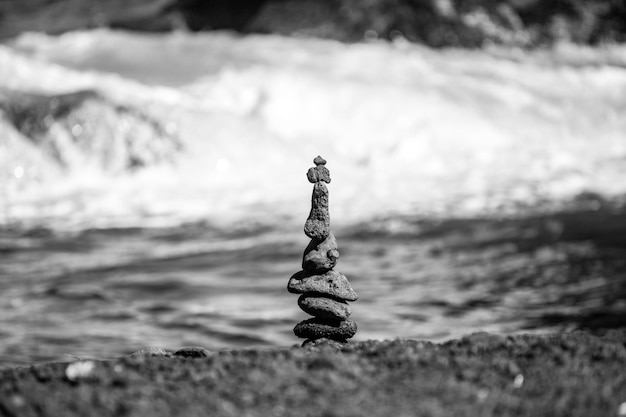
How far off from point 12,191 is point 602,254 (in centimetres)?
769

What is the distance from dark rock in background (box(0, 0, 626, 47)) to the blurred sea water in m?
0.56

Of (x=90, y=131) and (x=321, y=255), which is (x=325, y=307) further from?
(x=90, y=131)

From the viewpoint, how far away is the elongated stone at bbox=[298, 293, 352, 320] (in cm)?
482

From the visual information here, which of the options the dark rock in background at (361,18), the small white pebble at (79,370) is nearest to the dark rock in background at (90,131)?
the dark rock in background at (361,18)

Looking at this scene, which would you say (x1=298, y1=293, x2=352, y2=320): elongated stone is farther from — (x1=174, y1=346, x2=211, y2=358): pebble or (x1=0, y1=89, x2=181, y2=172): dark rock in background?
(x1=0, y1=89, x2=181, y2=172): dark rock in background

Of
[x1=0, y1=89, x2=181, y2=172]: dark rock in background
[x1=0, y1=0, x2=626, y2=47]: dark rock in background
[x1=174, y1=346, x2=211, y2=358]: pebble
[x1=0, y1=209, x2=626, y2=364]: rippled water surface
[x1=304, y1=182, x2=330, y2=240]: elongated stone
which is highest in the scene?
[x1=0, y1=0, x2=626, y2=47]: dark rock in background

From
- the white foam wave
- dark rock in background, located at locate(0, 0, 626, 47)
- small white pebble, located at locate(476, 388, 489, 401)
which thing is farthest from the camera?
dark rock in background, located at locate(0, 0, 626, 47)

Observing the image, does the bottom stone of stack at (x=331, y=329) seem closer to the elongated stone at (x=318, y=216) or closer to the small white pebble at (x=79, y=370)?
the elongated stone at (x=318, y=216)

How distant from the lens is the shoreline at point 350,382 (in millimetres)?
3609

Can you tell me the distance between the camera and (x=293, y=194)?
1418 cm

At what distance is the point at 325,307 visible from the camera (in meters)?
4.83

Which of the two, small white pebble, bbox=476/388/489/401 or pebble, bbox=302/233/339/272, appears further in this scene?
pebble, bbox=302/233/339/272

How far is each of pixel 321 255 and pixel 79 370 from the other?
1.32m

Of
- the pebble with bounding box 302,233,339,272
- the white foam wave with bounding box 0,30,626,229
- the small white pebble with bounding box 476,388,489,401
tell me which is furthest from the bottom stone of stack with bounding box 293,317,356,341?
the white foam wave with bounding box 0,30,626,229
